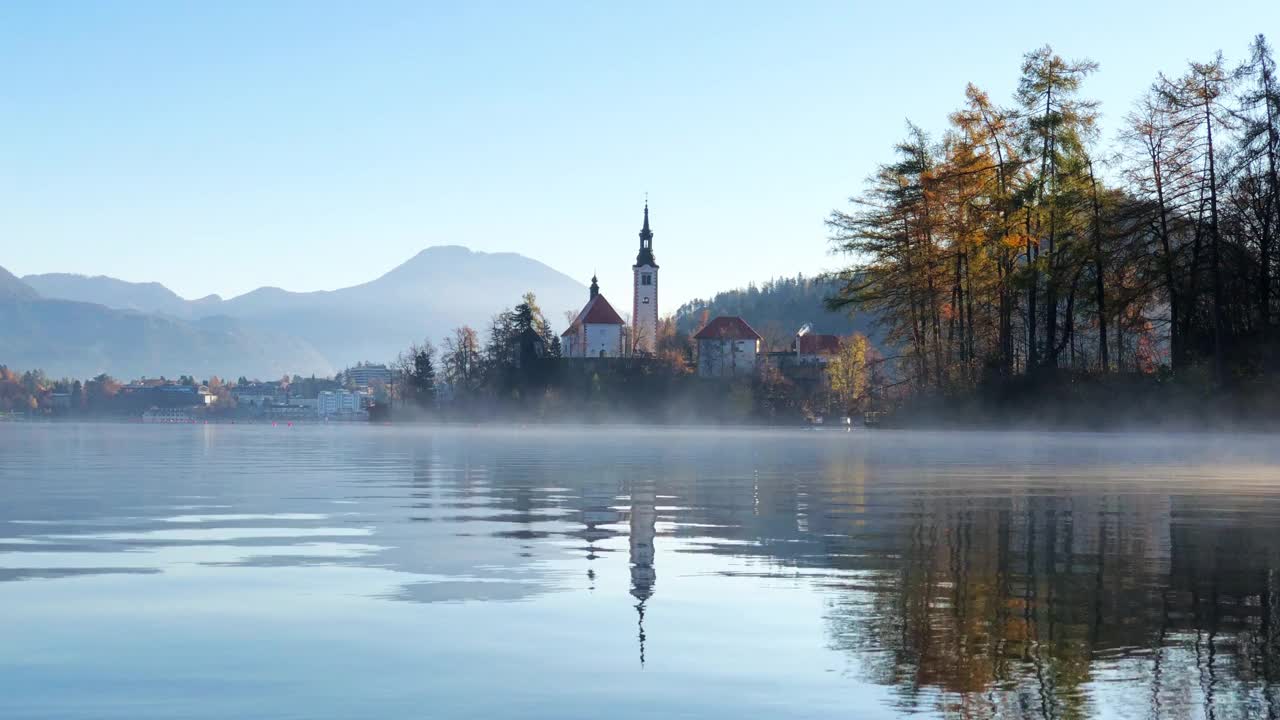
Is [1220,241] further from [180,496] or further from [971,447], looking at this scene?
[180,496]

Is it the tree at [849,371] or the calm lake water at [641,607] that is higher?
the tree at [849,371]

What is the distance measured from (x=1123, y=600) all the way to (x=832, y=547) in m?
5.04

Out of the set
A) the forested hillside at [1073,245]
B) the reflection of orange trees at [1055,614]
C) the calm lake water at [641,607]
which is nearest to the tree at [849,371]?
the forested hillside at [1073,245]

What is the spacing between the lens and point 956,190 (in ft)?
261

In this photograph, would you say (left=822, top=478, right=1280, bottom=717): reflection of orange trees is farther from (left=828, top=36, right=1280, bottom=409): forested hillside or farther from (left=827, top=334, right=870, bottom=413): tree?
(left=827, top=334, right=870, bottom=413): tree

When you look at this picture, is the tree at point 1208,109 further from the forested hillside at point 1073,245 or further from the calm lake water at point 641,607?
the calm lake water at point 641,607

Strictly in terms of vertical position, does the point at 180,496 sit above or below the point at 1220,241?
below

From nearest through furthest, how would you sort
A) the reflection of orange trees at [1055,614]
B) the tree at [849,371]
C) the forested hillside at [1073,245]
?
the reflection of orange trees at [1055,614] < the forested hillside at [1073,245] < the tree at [849,371]

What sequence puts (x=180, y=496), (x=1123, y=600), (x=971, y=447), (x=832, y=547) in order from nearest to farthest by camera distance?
(x=1123, y=600) < (x=832, y=547) < (x=180, y=496) < (x=971, y=447)

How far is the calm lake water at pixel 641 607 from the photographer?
28.2 feet

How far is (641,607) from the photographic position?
40.1 feet

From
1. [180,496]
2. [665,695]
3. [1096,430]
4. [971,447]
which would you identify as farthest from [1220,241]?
[665,695]

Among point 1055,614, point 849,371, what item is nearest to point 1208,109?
point 1055,614

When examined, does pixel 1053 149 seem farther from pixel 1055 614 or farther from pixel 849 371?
pixel 849 371
